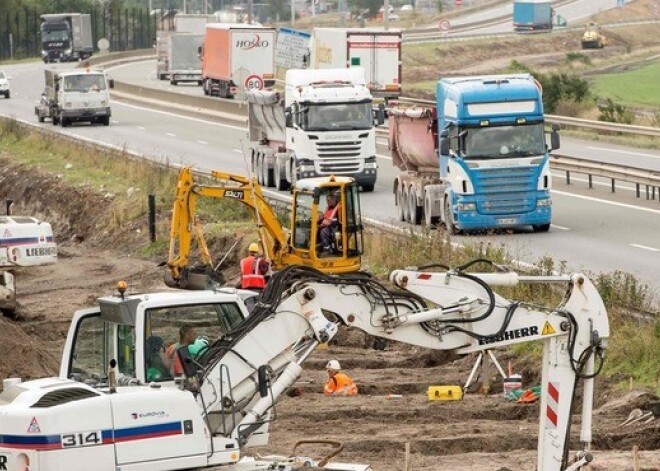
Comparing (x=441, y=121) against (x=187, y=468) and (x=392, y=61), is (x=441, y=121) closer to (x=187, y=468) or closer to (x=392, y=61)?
(x=187, y=468)

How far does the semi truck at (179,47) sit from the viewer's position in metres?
95.2

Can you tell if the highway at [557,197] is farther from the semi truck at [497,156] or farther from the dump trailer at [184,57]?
the dump trailer at [184,57]

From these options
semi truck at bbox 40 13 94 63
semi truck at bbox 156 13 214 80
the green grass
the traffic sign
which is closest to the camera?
the traffic sign

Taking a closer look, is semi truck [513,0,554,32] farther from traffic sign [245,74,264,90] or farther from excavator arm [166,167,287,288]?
excavator arm [166,167,287,288]

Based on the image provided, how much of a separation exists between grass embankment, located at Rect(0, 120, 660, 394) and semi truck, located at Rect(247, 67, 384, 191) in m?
3.04

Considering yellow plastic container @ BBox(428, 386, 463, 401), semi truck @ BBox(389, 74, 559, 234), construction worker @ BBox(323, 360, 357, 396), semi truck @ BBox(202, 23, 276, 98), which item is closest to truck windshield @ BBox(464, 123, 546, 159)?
semi truck @ BBox(389, 74, 559, 234)

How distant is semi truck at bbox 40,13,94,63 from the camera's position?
385 ft

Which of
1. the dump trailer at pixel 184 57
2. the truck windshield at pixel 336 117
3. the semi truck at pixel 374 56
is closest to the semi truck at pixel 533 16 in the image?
the dump trailer at pixel 184 57

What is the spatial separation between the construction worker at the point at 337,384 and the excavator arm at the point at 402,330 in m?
8.05

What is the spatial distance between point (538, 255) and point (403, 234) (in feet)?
8.42

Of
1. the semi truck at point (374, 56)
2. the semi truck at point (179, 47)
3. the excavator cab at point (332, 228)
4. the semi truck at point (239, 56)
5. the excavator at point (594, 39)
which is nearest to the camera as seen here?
the excavator cab at point (332, 228)

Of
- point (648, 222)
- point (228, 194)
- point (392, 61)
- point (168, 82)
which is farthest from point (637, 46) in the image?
point (228, 194)

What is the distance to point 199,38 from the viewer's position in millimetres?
95250

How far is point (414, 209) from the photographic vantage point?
1471 inches
